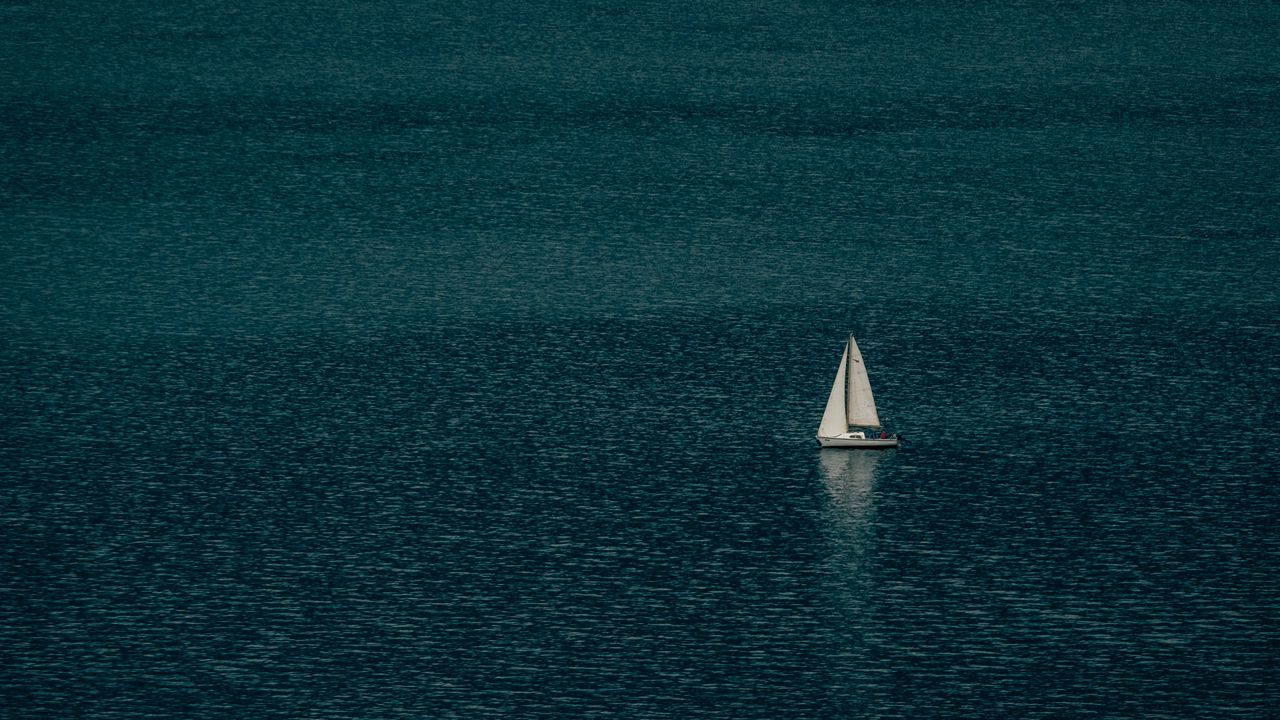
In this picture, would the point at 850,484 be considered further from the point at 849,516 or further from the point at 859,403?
the point at 859,403

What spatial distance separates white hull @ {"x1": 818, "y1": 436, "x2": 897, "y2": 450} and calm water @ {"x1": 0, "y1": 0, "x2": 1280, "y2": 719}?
73 centimetres

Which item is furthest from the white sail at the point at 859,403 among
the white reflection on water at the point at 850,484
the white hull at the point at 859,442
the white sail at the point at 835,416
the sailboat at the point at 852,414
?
the white reflection on water at the point at 850,484

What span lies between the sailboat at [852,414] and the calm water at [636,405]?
1.08 m

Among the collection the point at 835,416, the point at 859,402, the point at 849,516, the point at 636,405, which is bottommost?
the point at 849,516

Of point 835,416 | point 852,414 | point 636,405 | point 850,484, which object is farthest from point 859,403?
point 636,405

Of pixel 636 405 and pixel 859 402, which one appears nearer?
pixel 859 402

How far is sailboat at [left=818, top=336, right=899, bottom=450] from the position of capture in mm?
104125

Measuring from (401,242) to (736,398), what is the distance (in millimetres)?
39721

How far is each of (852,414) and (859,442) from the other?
63.9 inches

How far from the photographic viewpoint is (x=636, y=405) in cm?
11181

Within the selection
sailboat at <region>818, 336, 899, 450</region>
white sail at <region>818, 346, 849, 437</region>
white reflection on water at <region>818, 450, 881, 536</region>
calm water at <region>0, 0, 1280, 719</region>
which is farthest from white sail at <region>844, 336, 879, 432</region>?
calm water at <region>0, 0, 1280, 719</region>

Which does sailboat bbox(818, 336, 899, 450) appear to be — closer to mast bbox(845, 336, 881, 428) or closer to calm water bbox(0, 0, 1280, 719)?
mast bbox(845, 336, 881, 428)

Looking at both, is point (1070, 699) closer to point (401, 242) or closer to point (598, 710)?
point (598, 710)

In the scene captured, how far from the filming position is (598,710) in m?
79.6
